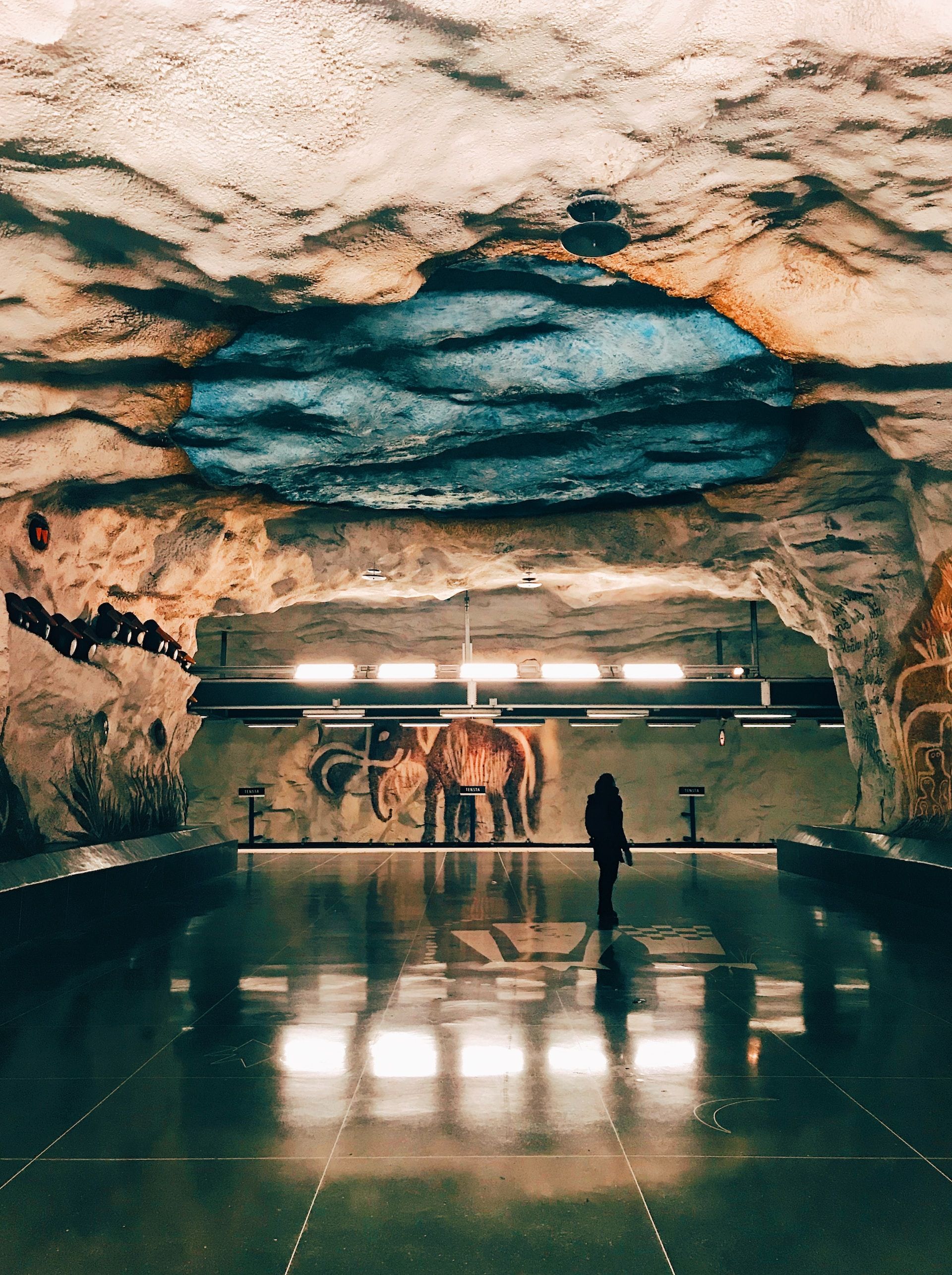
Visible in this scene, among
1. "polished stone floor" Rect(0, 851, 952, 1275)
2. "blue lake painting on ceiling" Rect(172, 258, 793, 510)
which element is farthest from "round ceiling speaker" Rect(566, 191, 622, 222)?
"polished stone floor" Rect(0, 851, 952, 1275)

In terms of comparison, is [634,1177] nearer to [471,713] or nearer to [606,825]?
[606,825]

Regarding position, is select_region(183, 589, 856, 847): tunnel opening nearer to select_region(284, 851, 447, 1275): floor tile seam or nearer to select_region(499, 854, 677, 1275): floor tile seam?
select_region(284, 851, 447, 1275): floor tile seam

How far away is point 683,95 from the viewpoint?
180 inches

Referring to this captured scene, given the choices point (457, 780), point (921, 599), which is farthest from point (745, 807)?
point (921, 599)

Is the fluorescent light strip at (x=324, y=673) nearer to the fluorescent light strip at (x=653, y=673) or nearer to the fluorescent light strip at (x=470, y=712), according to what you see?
the fluorescent light strip at (x=470, y=712)

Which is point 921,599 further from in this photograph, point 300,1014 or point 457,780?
point 457,780

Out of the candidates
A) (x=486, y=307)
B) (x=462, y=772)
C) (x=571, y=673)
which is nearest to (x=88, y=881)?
(x=486, y=307)

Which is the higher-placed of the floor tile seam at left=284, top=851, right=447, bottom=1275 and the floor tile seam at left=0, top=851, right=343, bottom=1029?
the floor tile seam at left=284, top=851, right=447, bottom=1275

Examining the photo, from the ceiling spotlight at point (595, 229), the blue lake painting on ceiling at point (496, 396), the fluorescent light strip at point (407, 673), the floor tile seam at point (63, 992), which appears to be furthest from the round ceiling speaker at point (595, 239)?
the fluorescent light strip at point (407, 673)

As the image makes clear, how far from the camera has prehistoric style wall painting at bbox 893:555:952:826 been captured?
10086mm

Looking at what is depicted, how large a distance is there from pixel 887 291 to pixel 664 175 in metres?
1.97

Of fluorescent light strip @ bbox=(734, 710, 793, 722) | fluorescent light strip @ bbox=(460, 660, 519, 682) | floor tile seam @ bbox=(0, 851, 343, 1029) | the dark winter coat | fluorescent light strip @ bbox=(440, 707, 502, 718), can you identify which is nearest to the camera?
floor tile seam @ bbox=(0, 851, 343, 1029)

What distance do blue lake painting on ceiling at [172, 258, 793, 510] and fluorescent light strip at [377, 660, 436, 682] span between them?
22.4ft

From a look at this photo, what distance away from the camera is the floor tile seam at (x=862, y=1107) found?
3404 mm
